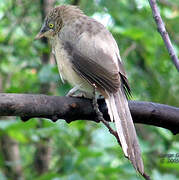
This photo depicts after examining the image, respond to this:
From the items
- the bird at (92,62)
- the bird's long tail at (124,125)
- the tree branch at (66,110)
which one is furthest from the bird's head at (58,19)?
the tree branch at (66,110)

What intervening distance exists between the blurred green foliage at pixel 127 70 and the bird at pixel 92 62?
0.66 m

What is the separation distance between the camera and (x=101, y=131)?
15.9 feet

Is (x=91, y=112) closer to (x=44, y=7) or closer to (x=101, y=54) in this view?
(x=101, y=54)

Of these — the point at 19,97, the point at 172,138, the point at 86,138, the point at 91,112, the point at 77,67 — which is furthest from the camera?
the point at 86,138

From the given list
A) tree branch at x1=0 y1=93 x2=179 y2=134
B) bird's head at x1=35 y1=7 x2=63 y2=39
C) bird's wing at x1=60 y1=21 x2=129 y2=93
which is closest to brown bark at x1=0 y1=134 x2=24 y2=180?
bird's head at x1=35 y1=7 x2=63 y2=39

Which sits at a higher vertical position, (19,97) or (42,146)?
(19,97)

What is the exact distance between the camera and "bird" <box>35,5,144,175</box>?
10.5 ft

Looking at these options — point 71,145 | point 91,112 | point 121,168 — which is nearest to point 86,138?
point 71,145

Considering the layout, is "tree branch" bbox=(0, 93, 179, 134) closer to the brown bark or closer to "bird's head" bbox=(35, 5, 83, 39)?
"bird's head" bbox=(35, 5, 83, 39)

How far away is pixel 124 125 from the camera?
3.13 metres

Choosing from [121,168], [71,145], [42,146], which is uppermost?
[121,168]

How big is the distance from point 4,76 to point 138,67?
184cm

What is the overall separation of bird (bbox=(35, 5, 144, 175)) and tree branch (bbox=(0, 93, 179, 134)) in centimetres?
11

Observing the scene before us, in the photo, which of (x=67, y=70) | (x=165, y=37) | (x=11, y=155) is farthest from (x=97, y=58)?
(x=11, y=155)
